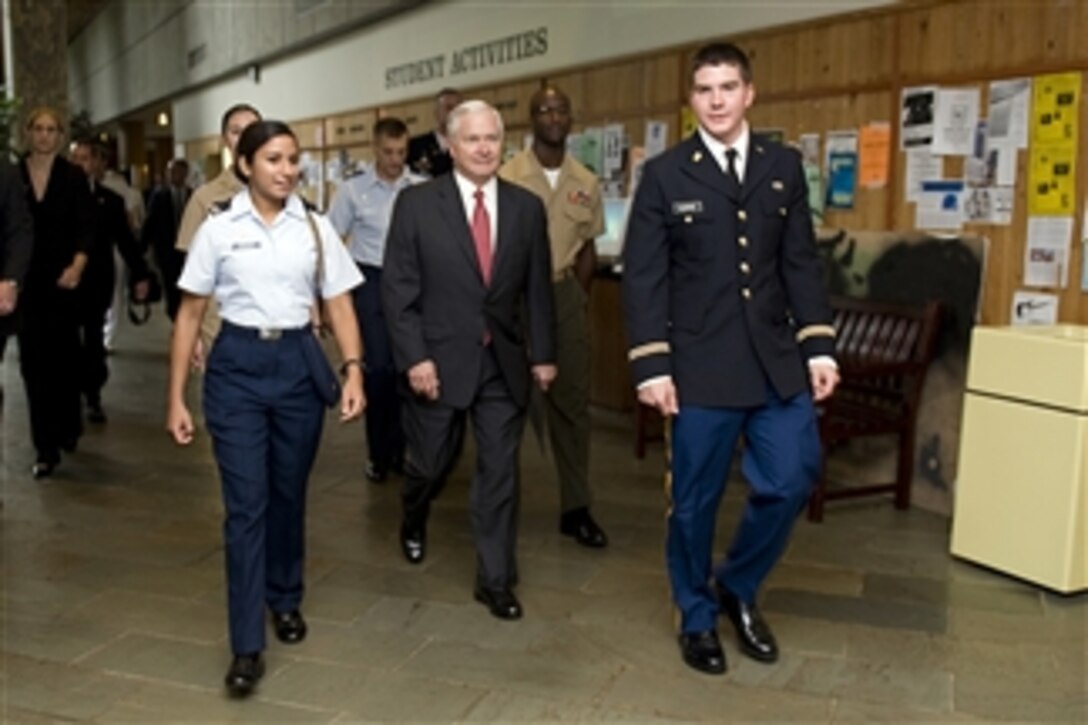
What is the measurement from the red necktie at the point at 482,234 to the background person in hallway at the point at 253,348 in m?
0.58

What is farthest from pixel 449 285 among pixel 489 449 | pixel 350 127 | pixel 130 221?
pixel 350 127

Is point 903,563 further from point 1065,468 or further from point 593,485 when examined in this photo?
point 593,485

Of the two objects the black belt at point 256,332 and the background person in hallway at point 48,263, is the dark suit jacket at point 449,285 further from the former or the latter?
the background person in hallway at point 48,263

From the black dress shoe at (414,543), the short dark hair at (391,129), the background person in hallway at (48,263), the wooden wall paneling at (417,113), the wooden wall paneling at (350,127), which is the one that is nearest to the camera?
the black dress shoe at (414,543)

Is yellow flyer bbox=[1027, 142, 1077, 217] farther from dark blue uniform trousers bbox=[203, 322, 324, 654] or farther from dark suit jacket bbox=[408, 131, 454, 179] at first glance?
dark blue uniform trousers bbox=[203, 322, 324, 654]

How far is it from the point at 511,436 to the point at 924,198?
7.75ft

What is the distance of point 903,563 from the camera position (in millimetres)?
Answer: 4164

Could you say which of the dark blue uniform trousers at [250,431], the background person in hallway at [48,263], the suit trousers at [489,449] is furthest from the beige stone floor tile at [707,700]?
the background person in hallway at [48,263]

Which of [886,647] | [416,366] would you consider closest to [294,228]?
[416,366]

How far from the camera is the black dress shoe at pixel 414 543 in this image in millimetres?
4133

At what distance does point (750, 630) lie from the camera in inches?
128

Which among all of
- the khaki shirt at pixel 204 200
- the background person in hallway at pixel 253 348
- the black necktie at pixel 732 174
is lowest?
the background person in hallway at pixel 253 348

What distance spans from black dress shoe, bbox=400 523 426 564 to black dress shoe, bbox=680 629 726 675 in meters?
1.27

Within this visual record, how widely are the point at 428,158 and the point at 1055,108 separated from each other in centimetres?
303
